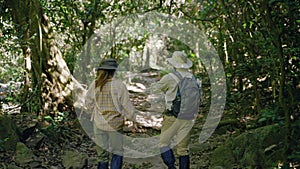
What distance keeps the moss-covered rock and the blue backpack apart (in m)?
0.73

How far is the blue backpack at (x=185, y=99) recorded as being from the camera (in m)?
4.44

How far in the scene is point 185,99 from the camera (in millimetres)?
4473

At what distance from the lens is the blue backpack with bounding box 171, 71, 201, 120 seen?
444 cm

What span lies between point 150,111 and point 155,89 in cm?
532

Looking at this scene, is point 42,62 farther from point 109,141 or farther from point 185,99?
point 185,99

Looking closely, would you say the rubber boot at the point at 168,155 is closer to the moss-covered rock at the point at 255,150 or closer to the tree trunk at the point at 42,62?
the moss-covered rock at the point at 255,150

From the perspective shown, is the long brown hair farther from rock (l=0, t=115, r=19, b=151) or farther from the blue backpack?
rock (l=0, t=115, r=19, b=151)

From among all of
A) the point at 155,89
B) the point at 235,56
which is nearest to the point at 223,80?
the point at 235,56

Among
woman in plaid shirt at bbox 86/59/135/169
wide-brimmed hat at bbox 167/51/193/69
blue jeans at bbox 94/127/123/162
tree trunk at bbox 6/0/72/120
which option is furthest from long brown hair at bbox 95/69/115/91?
tree trunk at bbox 6/0/72/120

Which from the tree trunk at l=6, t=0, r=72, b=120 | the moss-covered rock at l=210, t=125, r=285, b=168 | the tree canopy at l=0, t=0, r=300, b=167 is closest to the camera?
the tree canopy at l=0, t=0, r=300, b=167

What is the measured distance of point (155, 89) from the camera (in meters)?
4.65

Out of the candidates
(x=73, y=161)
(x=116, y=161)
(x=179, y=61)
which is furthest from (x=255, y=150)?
(x=73, y=161)

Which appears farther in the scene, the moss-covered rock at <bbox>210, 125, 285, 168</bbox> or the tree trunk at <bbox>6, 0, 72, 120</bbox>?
the tree trunk at <bbox>6, 0, 72, 120</bbox>

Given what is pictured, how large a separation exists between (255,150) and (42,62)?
4.32 m
